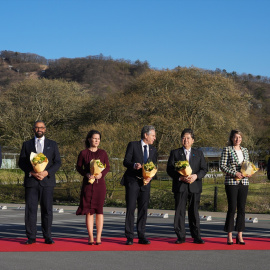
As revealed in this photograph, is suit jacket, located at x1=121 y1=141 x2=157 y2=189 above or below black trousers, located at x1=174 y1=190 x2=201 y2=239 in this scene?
above

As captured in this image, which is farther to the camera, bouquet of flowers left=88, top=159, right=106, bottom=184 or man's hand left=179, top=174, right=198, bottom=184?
man's hand left=179, top=174, right=198, bottom=184

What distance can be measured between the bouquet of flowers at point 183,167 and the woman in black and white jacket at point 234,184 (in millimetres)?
678

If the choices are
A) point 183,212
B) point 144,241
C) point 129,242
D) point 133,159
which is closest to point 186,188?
point 183,212

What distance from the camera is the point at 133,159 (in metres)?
10.1

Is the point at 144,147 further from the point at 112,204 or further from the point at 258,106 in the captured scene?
the point at 258,106

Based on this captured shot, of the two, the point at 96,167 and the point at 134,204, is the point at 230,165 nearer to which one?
the point at 134,204

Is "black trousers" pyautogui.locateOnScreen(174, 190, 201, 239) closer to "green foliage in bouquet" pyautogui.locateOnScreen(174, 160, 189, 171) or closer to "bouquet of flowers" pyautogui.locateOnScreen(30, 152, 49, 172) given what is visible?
"green foliage in bouquet" pyautogui.locateOnScreen(174, 160, 189, 171)

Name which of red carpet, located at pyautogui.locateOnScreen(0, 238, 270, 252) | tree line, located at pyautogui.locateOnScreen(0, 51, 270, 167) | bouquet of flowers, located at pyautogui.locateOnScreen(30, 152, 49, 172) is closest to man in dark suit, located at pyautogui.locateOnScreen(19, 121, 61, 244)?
bouquet of flowers, located at pyautogui.locateOnScreen(30, 152, 49, 172)

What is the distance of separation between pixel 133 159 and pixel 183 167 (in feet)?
3.19

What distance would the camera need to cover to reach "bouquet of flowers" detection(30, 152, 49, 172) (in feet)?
31.1

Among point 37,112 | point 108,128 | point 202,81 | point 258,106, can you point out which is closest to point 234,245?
point 108,128

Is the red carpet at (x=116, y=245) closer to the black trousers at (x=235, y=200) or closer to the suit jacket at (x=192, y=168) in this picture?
the black trousers at (x=235, y=200)

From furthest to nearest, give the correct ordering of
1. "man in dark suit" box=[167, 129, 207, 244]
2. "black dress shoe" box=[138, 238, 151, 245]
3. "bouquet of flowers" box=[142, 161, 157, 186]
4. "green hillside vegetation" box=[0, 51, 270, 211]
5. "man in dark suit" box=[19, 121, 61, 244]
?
"green hillside vegetation" box=[0, 51, 270, 211] → "man in dark suit" box=[167, 129, 207, 244] → "black dress shoe" box=[138, 238, 151, 245] → "man in dark suit" box=[19, 121, 61, 244] → "bouquet of flowers" box=[142, 161, 157, 186]

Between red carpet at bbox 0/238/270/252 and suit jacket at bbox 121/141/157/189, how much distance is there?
3.80ft
